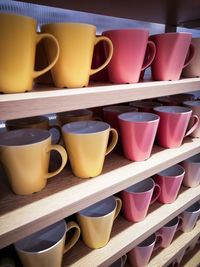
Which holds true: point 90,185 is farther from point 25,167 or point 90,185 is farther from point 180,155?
point 180,155

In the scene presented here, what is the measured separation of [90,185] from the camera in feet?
1.75

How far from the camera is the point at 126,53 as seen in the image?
538mm

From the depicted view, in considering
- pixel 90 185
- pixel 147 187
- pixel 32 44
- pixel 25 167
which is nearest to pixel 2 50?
pixel 32 44

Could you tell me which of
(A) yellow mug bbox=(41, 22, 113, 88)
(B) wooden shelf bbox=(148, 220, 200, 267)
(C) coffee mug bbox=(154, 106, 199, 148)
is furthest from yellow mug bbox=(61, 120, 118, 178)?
(B) wooden shelf bbox=(148, 220, 200, 267)

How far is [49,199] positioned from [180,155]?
0.44 m

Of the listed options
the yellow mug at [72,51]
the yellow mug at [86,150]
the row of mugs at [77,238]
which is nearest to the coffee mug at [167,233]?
the row of mugs at [77,238]

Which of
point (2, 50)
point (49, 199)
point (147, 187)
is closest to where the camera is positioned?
point (2, 50)

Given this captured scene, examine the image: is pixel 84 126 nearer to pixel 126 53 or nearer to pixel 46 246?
pixel 126 53

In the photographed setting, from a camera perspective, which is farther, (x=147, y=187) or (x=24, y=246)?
(x=147, y=187)

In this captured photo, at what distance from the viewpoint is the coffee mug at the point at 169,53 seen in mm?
594

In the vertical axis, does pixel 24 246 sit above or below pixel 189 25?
below

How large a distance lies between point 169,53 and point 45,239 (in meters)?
0.66

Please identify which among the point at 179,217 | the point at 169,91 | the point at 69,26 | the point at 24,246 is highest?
the point at 69,26

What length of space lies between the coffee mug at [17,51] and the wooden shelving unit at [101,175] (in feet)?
0.09
